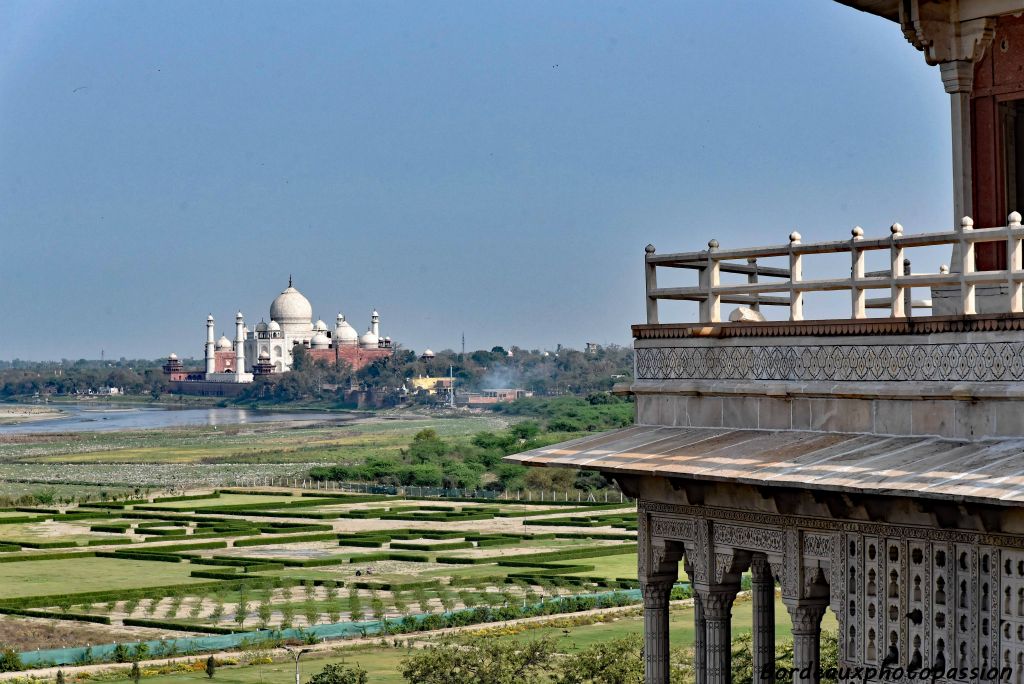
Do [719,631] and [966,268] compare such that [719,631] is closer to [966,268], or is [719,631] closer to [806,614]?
[806,614]

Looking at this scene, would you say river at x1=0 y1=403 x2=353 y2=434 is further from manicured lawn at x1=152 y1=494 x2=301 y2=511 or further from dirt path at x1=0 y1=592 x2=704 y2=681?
dirt path at x1=0 y1=592 x2=704 y2=681

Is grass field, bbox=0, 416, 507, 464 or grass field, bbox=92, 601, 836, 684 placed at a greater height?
grass field, bbox=0, 416, 507, 464

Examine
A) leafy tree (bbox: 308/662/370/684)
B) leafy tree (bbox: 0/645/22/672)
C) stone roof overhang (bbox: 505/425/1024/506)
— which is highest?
stone roof overhang (bbox: 505/425/1024/506)

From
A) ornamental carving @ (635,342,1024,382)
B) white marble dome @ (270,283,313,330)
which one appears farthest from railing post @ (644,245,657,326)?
white marble dome @ (270,283,313,330)

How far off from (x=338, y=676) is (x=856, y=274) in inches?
578

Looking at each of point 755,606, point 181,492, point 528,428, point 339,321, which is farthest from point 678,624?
point 339,321

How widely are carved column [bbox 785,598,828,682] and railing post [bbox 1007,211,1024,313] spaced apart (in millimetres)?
1473

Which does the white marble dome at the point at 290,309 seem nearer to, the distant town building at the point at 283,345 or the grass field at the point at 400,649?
the distant town building at the point at 283,345

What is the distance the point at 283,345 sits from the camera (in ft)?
387

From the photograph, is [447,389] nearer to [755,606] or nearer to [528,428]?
[528,428]

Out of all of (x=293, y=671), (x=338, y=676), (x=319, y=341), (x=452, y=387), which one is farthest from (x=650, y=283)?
(x=452, y=387)

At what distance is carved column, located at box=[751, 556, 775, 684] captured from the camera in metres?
7.60

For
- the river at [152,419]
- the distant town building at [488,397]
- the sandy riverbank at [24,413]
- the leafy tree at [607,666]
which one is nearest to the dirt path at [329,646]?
the leafy tree at [607,666]

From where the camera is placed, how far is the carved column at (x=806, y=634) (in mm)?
6762
